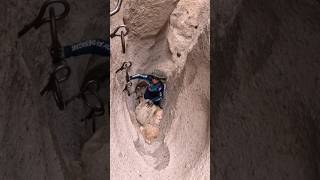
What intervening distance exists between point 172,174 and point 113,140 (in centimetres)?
14

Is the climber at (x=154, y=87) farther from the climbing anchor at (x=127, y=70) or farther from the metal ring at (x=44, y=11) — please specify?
the metal ring at (x=44, y=11)

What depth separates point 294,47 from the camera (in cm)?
91

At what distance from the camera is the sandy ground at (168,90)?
1.06 metres

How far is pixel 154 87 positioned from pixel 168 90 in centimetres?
3

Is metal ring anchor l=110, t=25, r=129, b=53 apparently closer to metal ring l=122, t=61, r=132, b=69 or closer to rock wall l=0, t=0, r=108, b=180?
metal ring l=122, t=61, r=132, b=69

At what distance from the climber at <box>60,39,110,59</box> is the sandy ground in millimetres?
120

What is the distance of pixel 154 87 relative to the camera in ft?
3.76

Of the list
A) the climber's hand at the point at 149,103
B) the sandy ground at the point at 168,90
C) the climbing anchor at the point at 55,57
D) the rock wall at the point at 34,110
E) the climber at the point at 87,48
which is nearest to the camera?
the rock wall at the point at 34,110

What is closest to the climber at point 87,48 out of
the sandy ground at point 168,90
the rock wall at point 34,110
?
the rock wall at point 34,110

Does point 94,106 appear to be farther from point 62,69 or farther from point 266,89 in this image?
point 266,89

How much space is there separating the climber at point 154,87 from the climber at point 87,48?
0.10 meters

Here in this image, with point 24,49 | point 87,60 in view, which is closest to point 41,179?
point 24,49

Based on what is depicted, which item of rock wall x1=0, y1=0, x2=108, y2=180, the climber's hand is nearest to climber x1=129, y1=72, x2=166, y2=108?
the climber's hand

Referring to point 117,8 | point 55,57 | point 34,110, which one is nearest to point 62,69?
point 55,57
